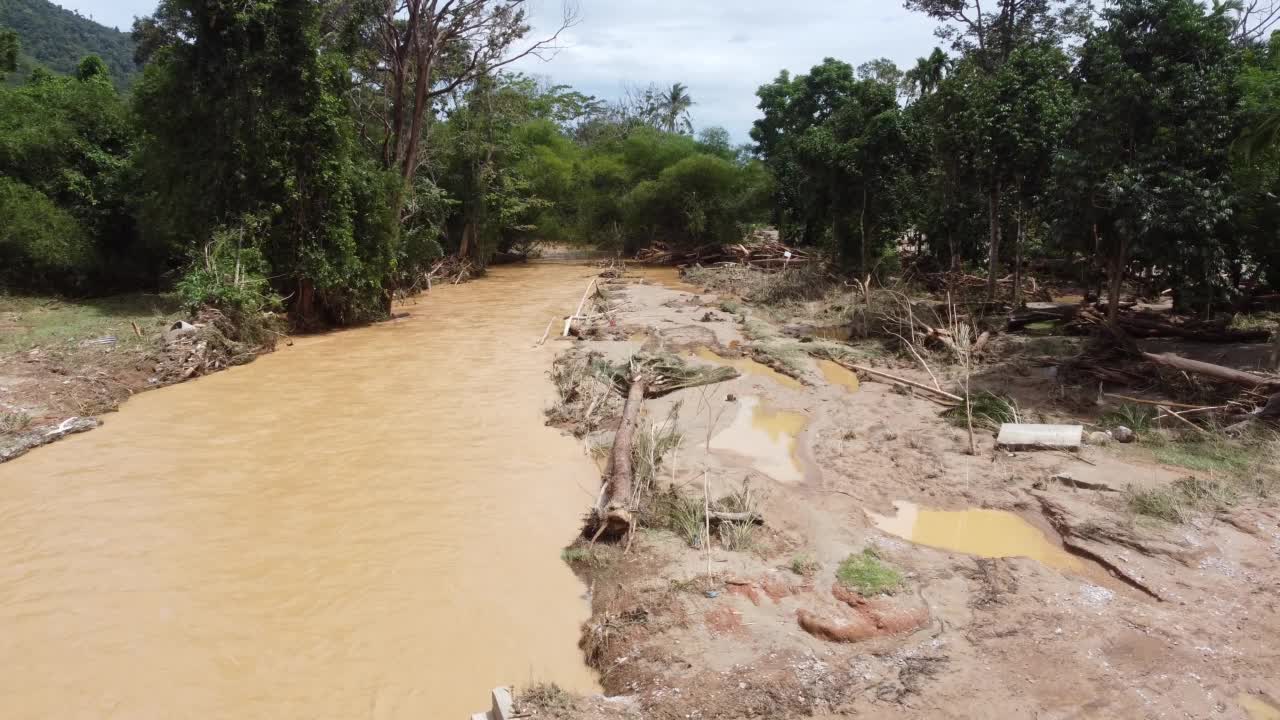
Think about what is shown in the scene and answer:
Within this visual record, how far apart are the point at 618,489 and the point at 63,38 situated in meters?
89.8

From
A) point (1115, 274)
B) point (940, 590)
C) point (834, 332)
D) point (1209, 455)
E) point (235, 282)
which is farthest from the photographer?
point (834, 332)

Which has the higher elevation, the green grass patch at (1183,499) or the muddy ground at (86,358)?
the muddy ground at (86,358)

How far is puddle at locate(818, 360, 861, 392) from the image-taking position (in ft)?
32.0

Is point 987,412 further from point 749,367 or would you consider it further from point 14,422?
point 14,422

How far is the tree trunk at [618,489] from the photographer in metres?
5.29

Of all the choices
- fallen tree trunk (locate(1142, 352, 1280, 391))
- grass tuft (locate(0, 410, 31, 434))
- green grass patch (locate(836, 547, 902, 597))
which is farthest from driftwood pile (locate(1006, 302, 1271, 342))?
grass tuft (locate(0, 410, 31, 434))

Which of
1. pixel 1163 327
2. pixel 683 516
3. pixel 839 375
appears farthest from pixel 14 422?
pixel 1163 327

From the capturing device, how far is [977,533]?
18.1 ft

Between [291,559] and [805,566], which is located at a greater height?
[805,566]

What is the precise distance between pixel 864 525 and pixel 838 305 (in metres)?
9.54

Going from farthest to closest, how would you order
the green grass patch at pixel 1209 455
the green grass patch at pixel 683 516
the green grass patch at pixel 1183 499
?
the green grass patch at pixel 1209 455 → the green grass patch at pixel 1183 499 → the green grass patch at pixel 683 516

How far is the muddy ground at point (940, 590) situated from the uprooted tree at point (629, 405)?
22cm

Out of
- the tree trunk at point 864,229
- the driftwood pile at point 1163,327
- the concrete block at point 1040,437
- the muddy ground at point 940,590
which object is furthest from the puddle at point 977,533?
the tree trunk at point 864,229

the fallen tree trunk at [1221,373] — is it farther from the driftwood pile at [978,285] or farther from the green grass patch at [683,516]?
the driftwood pile at [978,285]
